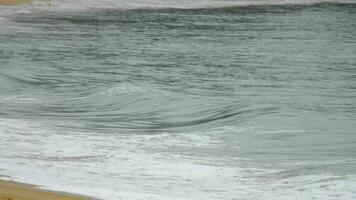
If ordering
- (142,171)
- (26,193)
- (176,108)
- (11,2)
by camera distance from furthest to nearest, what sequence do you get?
(11,2)
(176,108)
(142,171)
(26,193)

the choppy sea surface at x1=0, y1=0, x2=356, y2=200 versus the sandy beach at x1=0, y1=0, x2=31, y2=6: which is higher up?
the sandy beach at x1=0, y1=0, x2=31, y2=6

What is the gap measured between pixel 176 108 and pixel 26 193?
1259cm

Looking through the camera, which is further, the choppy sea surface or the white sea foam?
the choppy sea surface

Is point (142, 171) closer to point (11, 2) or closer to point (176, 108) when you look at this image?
point (176, 108)

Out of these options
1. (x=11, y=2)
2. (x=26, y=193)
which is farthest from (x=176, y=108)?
(x=11, y=2)

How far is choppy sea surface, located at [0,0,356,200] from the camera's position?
51.7 ft

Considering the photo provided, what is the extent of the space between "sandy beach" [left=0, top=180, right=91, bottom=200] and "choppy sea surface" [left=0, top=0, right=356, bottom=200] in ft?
1.71

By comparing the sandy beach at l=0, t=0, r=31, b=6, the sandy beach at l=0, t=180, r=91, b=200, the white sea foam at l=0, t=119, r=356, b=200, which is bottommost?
the sandy beach at l=0, t=180, r=91, b=200

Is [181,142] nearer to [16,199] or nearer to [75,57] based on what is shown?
[16,199]

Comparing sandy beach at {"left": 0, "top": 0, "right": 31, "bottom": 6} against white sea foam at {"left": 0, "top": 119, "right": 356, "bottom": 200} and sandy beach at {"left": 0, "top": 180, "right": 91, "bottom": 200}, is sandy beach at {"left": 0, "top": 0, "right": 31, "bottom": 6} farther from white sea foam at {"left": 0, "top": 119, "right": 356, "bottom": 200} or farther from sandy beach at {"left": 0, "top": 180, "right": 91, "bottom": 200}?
sandy beach at {"left": 0, "top": 180, "right": 91, "bottom": 200}

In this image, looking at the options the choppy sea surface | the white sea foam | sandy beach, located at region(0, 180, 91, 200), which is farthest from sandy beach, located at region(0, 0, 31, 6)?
sandy beach, located at region(0, 180, 91, 200)

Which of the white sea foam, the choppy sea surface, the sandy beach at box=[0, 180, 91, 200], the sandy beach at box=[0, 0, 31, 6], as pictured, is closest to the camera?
the sandy beach at box=[0, 180, 91, 200]

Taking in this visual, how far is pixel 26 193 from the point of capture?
1328cm

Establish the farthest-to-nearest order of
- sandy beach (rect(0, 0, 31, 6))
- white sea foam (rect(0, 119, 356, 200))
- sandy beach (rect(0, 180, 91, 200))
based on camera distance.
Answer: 1. sandy beach (rect(0, 0, 31, 6))
2. white sea foam (rect(0, 119, 356, 200))
3. sandy beach (rect(0, 180, 91, 200))
